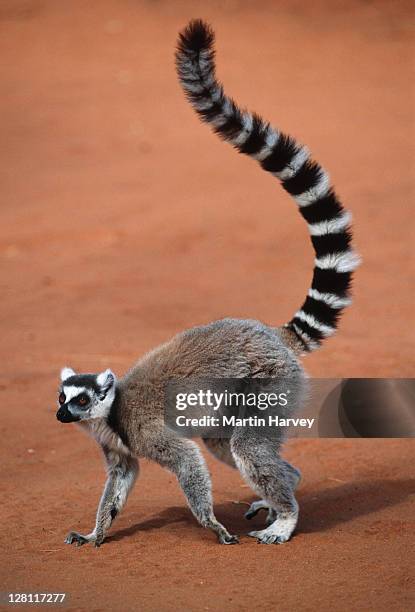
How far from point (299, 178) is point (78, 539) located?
263 cm

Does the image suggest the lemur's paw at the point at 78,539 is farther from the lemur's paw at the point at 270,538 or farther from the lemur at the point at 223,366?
the lemur's paw at the point at 270,538

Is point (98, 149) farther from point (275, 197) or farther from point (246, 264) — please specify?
point (246, 264)

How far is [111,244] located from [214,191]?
281cm

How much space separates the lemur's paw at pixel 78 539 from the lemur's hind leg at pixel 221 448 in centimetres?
93

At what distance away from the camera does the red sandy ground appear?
5891 mm

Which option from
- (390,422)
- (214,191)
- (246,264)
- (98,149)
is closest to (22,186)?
(98,149)

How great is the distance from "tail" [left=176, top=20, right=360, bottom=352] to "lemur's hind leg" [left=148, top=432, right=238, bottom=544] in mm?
1048

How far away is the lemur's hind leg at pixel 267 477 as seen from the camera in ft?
20.3

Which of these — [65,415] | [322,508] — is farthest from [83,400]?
[322,508]

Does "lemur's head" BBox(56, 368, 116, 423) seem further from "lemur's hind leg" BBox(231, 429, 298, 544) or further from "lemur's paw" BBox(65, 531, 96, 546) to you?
"lemur's hind leg" BBox(231, 429, 298, 544)

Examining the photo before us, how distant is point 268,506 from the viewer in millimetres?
6578

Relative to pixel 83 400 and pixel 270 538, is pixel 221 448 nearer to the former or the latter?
pixel 270 538

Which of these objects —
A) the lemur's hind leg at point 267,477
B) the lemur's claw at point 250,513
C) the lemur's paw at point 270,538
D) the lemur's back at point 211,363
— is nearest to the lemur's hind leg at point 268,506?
the lemur's claw at point 250,513

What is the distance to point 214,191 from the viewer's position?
17016 mm
